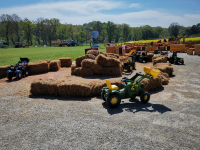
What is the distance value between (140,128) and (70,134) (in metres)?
2.06

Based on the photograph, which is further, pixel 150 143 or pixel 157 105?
pixel 157 105

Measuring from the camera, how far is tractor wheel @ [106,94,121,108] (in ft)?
19.2

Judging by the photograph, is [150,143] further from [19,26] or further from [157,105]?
[19,26]

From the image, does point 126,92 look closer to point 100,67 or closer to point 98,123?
point 98,123

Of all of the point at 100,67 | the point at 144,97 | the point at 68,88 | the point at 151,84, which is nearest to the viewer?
the point at 144,97

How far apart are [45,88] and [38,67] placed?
6.47 metres

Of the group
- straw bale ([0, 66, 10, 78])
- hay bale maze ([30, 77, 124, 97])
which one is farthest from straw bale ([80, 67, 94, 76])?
straw bale ([0, 66, 10, 78])

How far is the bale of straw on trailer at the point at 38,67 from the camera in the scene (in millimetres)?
13133

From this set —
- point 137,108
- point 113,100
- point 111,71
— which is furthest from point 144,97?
point 111,71

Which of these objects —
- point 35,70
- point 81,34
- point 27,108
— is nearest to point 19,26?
point 81,34

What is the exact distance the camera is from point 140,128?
4.48 meters

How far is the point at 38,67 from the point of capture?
44.2 feet

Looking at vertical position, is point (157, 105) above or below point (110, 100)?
below

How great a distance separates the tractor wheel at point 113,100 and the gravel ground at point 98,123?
0.23 metres
